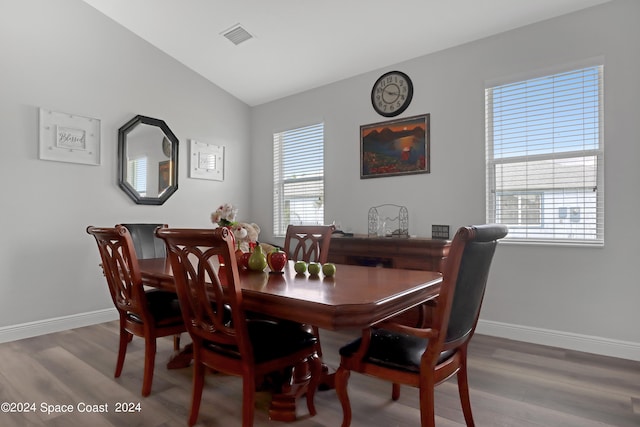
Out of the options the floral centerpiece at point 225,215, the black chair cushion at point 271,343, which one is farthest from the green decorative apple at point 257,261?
the black chair cushion at point 271,343

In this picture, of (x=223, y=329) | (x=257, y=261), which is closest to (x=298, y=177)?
(x=257, y=261)

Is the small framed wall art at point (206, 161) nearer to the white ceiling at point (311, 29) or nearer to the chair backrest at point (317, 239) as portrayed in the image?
the white ceiling at point (311, 29)

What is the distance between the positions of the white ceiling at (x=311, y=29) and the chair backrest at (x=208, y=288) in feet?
8.19

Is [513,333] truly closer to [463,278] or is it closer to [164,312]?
[463,278]

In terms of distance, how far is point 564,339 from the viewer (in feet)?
9.73

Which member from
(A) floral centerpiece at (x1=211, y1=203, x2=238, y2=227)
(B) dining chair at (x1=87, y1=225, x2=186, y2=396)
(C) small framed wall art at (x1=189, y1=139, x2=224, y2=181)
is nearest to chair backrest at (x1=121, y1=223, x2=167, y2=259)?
(B) dining chair at (x1=87, y1=225, x2=186, y2=396)

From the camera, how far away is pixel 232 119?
506cm

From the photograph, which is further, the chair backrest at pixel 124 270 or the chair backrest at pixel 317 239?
the chair backrest at pixel 317 239

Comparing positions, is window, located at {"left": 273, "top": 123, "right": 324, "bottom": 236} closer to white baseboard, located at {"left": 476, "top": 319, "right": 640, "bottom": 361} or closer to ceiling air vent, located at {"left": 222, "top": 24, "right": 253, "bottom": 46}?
ceiling air vent, located at {"left": 222, "top": 24, "right": 253, "bottom": 46}

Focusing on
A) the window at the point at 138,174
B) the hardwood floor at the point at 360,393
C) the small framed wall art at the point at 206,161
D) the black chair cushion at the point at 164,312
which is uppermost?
the small framed wall art at the point at 206,161

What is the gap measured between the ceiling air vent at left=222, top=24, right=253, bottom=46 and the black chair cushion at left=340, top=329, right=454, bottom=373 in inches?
126

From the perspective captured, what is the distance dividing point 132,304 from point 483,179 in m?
2.93

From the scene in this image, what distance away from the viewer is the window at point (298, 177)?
458cm

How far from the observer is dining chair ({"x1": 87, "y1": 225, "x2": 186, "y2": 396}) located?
216 centimetres
